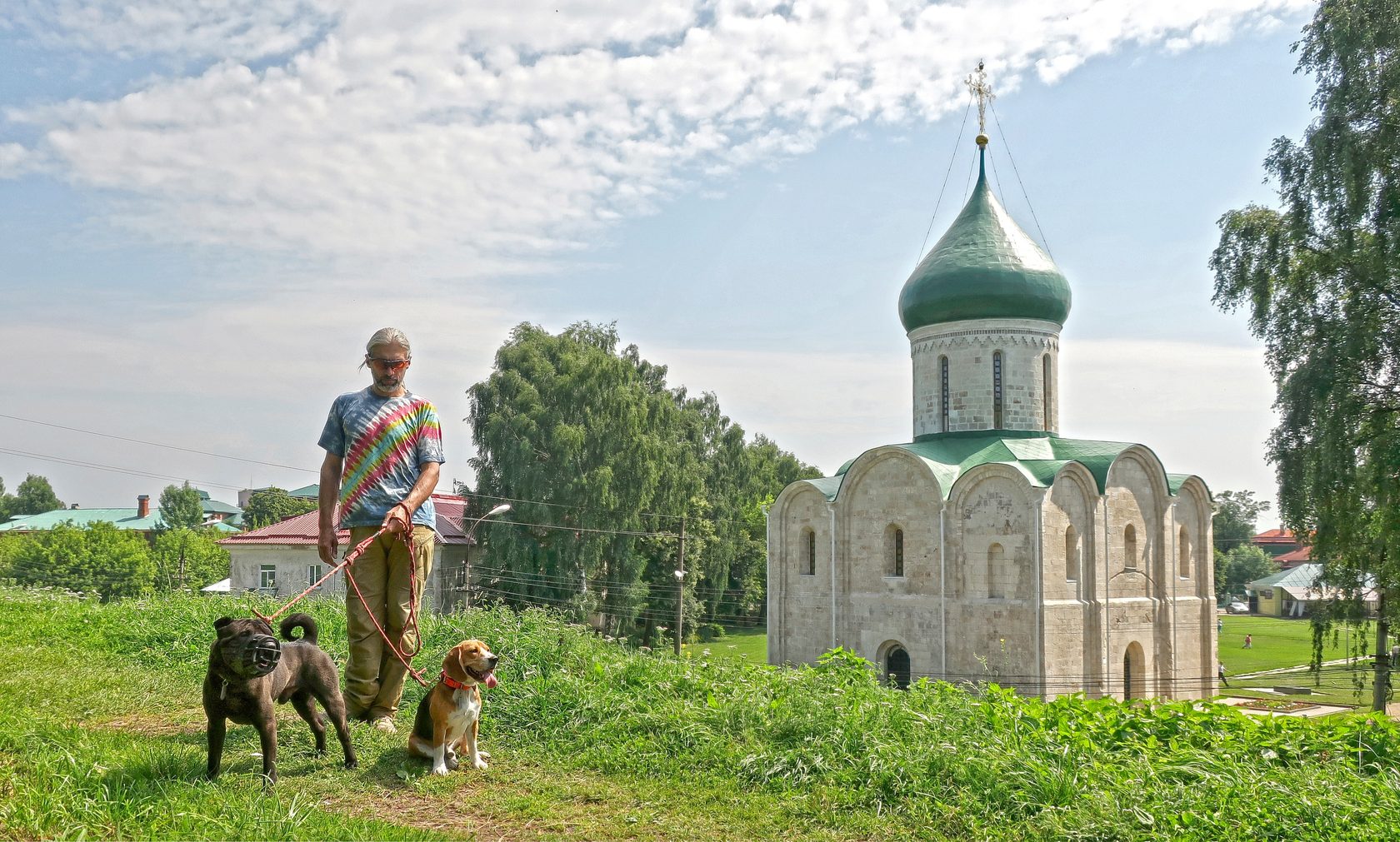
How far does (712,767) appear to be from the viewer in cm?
498

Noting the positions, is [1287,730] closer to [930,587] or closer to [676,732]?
[676,732]

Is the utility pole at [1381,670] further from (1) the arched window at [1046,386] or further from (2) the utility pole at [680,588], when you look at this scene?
(2) the utility pole at [680,588]

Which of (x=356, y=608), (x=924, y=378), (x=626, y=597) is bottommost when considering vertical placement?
(x=626, y=597)

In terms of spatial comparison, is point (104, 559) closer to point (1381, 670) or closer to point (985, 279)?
point (985, 279)

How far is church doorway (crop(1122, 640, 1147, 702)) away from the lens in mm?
20500

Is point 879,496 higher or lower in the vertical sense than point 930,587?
higher

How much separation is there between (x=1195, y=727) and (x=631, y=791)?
3189 millimetres

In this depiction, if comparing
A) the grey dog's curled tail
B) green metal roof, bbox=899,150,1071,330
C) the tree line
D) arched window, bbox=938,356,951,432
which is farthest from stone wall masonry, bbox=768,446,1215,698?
the tree line

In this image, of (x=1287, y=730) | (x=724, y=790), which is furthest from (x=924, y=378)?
(x=724, y=790)

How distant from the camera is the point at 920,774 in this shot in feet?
15.2

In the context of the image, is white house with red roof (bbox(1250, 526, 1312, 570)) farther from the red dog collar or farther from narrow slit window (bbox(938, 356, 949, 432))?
the red dog collar

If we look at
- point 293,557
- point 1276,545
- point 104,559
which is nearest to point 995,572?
point 293,557

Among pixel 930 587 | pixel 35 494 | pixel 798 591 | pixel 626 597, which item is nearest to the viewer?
pixel 930 587

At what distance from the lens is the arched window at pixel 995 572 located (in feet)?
63.3
